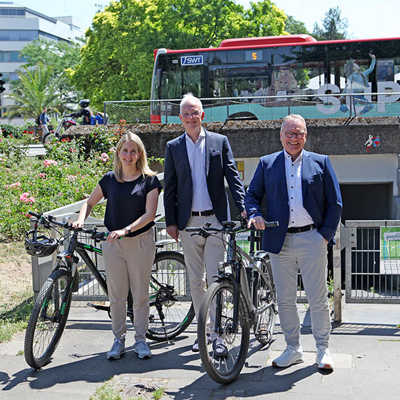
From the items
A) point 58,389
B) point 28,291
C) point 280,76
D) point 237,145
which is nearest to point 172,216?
point 58,389

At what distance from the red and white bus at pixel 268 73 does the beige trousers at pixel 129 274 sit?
12609mm

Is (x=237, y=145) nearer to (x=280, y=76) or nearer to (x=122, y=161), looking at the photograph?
(x=280, y=76)

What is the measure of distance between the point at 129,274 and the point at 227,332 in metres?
1.05

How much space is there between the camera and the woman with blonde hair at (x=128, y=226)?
197 inches

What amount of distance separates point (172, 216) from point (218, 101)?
43.6 feet

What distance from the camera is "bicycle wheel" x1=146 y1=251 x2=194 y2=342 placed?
5598 mm

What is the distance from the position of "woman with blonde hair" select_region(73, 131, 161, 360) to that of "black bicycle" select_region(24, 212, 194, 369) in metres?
0.20

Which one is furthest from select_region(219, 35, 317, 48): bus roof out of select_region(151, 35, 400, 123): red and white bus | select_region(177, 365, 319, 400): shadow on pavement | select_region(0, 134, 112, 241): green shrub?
select_region(177, 365, 319, 400): shadow on pavement

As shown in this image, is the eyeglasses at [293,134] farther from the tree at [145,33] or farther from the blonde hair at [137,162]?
the tree at [145,33]

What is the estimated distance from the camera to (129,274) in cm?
512

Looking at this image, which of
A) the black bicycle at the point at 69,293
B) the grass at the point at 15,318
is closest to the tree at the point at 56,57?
the grass at the point at 15,318

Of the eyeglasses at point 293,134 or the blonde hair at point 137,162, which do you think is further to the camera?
the blonde hair at point 137,162

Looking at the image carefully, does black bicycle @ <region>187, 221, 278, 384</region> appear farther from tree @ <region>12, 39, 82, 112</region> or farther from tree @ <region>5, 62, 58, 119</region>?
tree @ <region>12, 39, 82, 112</region>

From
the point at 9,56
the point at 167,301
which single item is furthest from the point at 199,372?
the point at 9,56
